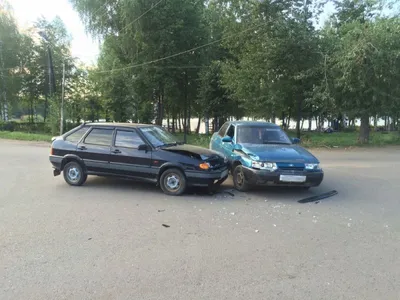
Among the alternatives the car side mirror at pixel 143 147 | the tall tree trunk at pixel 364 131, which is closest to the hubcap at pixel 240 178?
the car side mirror at pixel 143 147

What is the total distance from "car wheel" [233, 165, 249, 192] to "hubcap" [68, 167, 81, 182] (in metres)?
3.69

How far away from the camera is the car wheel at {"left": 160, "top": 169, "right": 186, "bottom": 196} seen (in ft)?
23.7

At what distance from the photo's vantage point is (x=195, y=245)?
14.6 feet

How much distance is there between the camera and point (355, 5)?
30.7 m

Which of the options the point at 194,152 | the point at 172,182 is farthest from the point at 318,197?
the point at 172,182

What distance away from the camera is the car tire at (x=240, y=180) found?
7688mm

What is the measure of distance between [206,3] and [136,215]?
27.8 metres

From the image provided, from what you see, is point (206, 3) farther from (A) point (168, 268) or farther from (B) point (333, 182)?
(A) point (168, 268)

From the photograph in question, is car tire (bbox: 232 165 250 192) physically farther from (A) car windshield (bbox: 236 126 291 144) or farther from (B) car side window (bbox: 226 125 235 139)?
(B) car side window (bbox: 226 125 235 139)

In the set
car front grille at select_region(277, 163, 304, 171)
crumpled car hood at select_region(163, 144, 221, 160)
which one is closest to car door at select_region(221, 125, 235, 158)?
crumpled car hood at select_region(163, 144, 221, 160)

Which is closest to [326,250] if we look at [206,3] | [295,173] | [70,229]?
[295,173]

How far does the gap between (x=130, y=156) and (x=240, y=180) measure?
2.56 meters

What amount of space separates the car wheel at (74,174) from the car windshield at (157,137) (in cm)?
178

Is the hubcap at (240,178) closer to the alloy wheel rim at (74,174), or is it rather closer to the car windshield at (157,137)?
the car windshield at (157,137)
